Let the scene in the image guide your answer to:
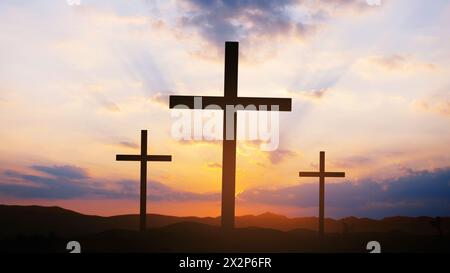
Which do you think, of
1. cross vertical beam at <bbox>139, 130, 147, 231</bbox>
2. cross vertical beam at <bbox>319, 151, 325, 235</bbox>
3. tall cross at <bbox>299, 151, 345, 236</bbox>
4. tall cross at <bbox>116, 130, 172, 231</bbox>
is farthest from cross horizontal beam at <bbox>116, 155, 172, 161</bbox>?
cross vertical beam at <bbox>319, 151, 325, 235</bbox>

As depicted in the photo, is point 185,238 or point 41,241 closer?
point 185,238

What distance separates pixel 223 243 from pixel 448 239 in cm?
926

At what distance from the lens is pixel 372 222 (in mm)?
23688

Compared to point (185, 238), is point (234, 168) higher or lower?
higher

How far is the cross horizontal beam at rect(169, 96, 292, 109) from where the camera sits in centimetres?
1105

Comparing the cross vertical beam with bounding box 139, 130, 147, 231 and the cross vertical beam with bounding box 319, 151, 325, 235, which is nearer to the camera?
the cross vertical beam with bounding box 139, 130, 147, 231

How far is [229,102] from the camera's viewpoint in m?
11.8

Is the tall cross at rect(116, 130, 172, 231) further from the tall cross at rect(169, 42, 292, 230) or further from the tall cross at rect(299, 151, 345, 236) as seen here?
the tall cross at rect(299, 151, 345, 236)

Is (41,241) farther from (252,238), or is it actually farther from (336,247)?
(336,247)

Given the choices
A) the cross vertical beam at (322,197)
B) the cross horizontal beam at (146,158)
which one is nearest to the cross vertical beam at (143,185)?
→ the cross horizontal beam at (146,158)

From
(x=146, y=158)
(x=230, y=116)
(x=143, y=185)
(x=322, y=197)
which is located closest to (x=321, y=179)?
(x=322, y=197)

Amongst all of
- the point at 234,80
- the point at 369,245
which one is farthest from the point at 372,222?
the point at 369,245

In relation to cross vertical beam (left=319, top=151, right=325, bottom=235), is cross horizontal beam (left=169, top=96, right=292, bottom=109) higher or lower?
higher
